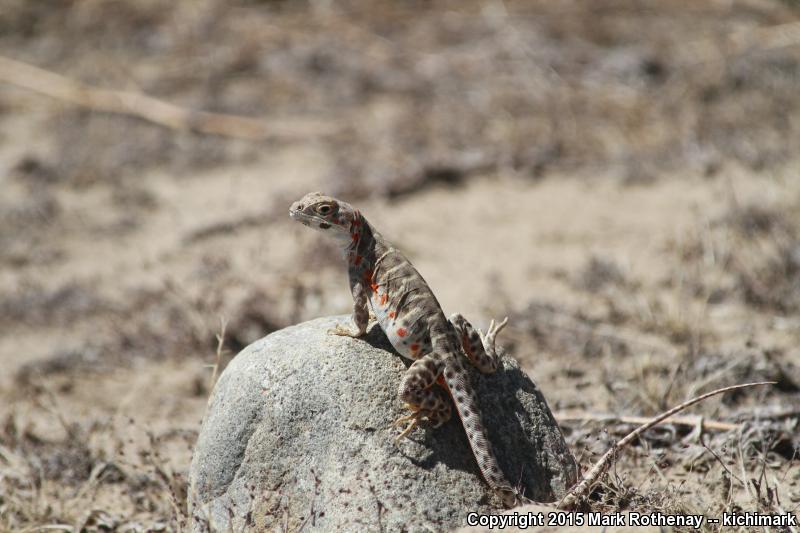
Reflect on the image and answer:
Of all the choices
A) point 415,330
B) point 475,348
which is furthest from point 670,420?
point 415,330

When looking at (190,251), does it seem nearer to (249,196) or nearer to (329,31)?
(249,196)

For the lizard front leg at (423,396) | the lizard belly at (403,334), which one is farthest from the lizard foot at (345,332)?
the lizard front leg at (423,396)

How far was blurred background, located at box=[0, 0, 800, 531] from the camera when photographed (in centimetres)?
661

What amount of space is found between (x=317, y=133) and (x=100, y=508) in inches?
323

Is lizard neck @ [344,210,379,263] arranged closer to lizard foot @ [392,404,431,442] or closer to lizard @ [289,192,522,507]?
lizard @ [289,192,522,507]

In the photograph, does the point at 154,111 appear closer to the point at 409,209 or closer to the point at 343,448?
the point at 409,209

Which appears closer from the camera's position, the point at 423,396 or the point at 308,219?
the point at 423,396

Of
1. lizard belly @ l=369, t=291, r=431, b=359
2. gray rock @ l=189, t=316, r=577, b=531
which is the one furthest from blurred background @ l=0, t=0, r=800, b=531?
lizard belly @ l=369, t=291, r=431, b=359

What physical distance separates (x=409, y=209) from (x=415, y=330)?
6.77 m

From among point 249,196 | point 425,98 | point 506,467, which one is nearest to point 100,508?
point 506,467

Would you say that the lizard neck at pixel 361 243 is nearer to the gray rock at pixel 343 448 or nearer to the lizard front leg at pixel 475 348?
the gray rock at pixel 343 448

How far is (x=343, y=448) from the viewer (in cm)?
466

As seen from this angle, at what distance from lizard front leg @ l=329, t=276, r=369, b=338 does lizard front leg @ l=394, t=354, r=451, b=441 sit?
45cm

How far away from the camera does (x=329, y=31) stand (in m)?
15.9
